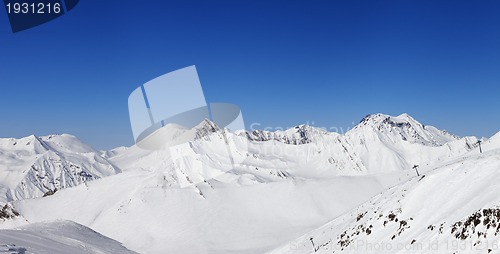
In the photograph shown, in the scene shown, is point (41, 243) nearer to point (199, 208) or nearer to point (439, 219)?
point (439, 219)

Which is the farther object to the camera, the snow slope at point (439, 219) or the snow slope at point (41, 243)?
the snow slope at point (41, 243)

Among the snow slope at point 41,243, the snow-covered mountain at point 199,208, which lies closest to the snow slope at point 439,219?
the snow slope at point 41,243

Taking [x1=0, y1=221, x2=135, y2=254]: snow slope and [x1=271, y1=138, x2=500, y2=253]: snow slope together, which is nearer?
[x1=271, y1=138, x2=500, y2=253]: snow slope

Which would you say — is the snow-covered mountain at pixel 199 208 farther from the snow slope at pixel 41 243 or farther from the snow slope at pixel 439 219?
the snow slope at pixel 439 219

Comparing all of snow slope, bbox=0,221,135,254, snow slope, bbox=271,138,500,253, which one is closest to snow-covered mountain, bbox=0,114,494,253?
snow slope, bbox=0,221,135,254

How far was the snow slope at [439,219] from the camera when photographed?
2228 cm

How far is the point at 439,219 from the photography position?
27.2 metres

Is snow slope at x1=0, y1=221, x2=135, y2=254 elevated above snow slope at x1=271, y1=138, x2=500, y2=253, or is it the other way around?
snow slope at x1=0, y1=221, x2=135, y2=254

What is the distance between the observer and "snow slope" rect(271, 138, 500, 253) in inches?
877

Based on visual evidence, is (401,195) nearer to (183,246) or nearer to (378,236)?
(378,236)

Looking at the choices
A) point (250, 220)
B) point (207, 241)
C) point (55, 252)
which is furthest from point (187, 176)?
point (55, 252)

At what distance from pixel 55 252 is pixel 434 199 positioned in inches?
1179

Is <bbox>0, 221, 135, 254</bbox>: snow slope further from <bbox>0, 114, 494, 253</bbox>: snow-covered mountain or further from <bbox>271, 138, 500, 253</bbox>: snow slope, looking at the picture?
<bbox>0, 114, 494, 253</bbox>: snow-covered mountain

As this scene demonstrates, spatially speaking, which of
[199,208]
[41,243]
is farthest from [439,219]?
[199,208]
